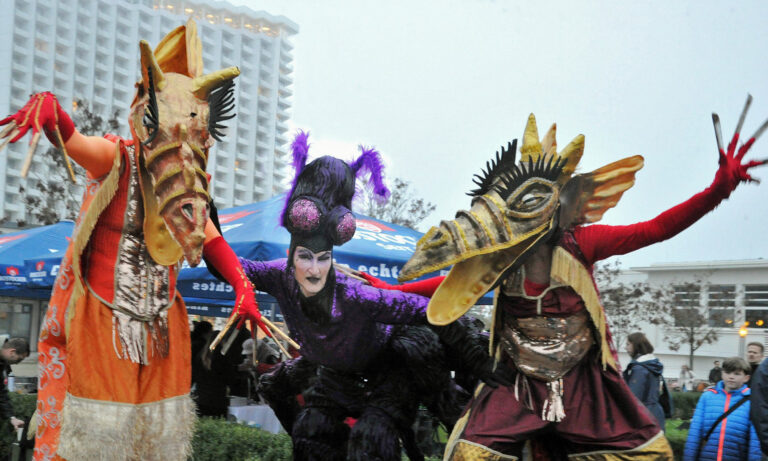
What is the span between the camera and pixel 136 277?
9.95 ft

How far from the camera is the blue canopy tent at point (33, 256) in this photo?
25.8 ft

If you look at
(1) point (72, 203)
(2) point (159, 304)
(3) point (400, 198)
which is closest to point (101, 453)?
(2) point (159, 304)

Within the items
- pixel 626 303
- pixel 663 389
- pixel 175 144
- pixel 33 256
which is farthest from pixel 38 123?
pixel 626 303

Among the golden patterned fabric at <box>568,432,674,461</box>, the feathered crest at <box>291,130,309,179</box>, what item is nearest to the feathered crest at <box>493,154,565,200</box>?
the feathered crest at <box>291,130,309,179</box>

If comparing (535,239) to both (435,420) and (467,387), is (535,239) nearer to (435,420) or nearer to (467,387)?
(467,387)

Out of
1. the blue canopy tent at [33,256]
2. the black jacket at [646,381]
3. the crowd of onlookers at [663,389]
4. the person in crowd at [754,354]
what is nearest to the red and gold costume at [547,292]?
the crowd of onlookers at [663,389]

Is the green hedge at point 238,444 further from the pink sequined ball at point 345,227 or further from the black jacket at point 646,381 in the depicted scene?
the black jacket at point 646,381

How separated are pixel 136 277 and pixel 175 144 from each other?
1.85 feet

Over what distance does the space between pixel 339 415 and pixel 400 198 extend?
738 inches

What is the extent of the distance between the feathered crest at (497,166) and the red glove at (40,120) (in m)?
1.57

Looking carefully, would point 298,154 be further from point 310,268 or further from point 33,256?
point 33,256

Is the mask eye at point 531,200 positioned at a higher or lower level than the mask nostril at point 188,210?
higher

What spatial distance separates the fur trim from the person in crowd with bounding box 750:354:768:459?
3.20m

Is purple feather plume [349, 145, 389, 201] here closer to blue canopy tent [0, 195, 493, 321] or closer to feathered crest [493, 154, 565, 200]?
feathered crest [493, 154, 565, 200]
